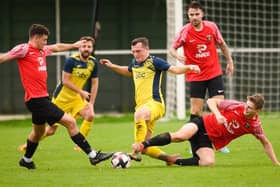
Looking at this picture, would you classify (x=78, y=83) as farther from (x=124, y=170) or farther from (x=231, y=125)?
(x=231, y=125)

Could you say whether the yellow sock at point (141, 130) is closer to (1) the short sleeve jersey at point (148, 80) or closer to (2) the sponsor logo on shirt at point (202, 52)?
(1) the short sleeve jersey at point (148, 80)

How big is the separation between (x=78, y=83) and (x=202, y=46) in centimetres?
203

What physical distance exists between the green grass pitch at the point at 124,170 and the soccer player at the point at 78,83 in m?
0.54

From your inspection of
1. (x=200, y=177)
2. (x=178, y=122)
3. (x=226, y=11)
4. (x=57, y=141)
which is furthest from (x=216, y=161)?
(x=226, y=11)

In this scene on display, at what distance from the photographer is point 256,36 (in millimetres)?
21266

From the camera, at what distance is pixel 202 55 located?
42.2 ft

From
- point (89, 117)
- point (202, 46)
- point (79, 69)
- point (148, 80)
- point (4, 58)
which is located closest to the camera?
point (4, 58)

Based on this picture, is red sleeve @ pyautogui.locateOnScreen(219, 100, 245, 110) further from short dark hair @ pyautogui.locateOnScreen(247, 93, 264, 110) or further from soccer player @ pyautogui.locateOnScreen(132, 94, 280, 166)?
short dark hair @ pyautogui.locateOnScreen(247, 93, 264, 110)

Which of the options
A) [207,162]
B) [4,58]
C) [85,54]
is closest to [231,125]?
[207,162]

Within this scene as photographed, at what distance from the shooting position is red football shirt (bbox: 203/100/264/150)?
10289mm

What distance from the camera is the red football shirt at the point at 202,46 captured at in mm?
12766

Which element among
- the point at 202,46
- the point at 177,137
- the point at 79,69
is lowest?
the point at 177,137

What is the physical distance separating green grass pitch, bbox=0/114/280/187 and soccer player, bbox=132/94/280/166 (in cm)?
25

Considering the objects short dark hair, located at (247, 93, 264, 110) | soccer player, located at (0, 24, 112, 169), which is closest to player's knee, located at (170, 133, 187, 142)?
soccer player, located at (0, 24, 112, 169)
